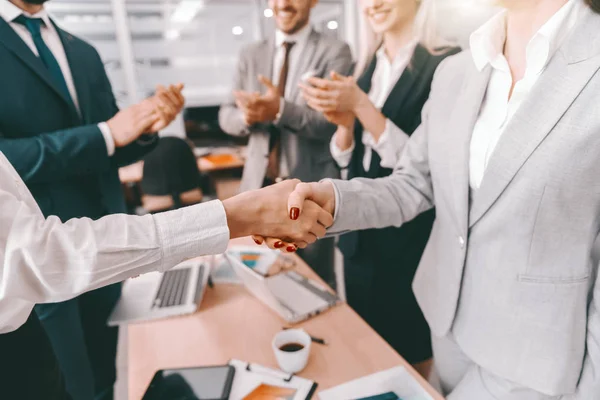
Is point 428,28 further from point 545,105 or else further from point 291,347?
point 291,347

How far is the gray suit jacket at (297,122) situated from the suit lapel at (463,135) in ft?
3.56

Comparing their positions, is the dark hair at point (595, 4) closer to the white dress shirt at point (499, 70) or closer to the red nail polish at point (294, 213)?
the white dress shirt at point (499, 70)

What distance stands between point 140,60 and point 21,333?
504cm

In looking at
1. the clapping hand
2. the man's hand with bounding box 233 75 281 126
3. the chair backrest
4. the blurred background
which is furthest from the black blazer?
the blurred background

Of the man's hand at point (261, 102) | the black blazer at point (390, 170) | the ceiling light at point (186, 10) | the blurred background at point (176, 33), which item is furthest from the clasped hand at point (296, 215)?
the ceiling light at point (186, 10)

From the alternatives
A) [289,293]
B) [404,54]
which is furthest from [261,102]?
[289,293]

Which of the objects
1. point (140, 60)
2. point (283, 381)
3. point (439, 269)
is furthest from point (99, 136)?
point (140, 60)

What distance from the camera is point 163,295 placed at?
4.82ft

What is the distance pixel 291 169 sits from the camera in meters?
2.35

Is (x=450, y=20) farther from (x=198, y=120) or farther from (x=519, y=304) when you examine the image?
(x=198, y=120)

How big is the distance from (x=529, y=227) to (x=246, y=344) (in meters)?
0.80

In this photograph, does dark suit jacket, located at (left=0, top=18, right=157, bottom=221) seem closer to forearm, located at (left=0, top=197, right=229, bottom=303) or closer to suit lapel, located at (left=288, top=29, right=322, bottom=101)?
forearm, located at (left=0, top=197, right=229, bottom=303)

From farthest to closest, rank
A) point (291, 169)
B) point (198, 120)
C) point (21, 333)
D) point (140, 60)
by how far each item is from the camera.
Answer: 1. point (140, 60)
2. point (198, 120)
3. point (291, 169)
4. point (21, 333)

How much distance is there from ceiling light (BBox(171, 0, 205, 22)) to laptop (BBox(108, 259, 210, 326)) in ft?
15.7
